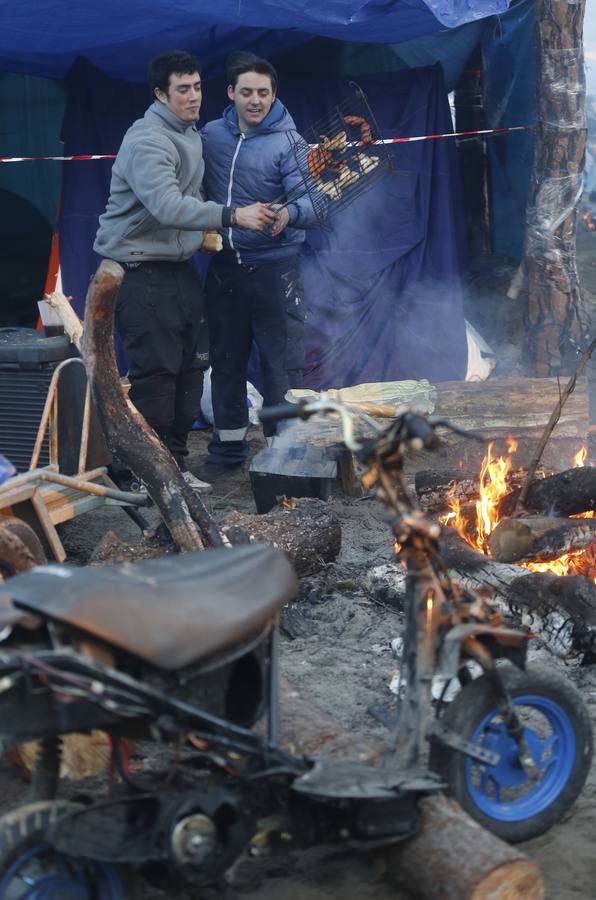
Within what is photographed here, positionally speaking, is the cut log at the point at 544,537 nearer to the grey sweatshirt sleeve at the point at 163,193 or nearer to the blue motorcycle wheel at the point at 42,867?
the grey sweatshirt sleeve at the point at 163,193

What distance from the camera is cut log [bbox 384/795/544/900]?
10.6ft

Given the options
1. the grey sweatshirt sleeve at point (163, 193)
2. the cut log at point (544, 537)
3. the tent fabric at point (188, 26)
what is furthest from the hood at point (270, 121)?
the cut log at point (544, 537)

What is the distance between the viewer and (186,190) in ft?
24.2

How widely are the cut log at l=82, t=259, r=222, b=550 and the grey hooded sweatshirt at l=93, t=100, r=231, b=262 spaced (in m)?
1.27

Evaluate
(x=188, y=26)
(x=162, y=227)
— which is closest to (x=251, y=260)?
(x=162, y=227)

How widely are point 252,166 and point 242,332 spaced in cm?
123

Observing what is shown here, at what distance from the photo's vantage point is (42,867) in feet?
10.2

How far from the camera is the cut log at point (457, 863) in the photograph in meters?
3.24

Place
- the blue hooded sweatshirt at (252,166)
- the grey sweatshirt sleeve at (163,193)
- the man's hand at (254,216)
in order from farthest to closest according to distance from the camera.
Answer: the blue hooded sweatshirt at (252,166) → the man's hand at (254,216) → the grey sweatshirt sleeve at (163,193)

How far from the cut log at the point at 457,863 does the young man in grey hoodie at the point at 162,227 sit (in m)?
4.50

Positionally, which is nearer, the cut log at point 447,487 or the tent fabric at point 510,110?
the cut log at point 447,487

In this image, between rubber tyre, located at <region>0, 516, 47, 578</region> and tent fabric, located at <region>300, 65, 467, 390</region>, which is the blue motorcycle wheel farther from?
tent fabric, located at <region>300, 65, 467, 390</region>

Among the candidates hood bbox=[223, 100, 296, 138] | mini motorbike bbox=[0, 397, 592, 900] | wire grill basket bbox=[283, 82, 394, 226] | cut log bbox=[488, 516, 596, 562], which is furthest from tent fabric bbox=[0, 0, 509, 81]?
mini motorbike bbox=[0, 397, 592, 900]

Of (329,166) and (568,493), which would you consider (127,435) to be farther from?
(329,166)
